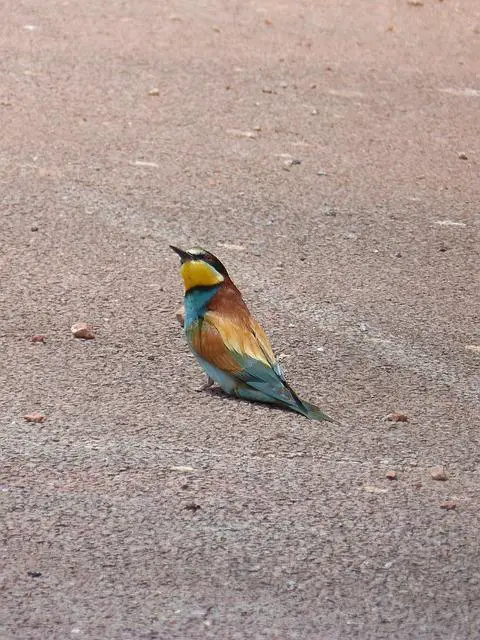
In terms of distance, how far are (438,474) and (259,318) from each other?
5.03ft

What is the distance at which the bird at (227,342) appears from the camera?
4.92 meters

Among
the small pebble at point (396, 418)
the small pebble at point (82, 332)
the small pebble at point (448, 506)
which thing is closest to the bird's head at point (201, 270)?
the small pebble at point (82, 332)

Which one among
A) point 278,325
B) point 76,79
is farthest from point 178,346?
point 76,79

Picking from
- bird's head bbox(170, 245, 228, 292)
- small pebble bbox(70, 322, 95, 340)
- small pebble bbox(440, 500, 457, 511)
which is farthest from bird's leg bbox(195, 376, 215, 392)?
small pebble bbox(440, 500, 457, 511)

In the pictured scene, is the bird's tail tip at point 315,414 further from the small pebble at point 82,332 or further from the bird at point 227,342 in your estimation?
the small pebble at point 82,332

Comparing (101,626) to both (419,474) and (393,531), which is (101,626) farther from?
(419,474)

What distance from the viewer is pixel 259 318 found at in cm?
592

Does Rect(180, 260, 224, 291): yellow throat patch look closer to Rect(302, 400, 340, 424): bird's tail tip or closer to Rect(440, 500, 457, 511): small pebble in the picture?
Rect(302, 400, 340, 424): bird's tail tip

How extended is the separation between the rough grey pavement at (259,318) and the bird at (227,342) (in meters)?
0.08

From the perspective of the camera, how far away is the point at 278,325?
5844 millimetres

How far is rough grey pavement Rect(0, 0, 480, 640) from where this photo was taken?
12.6 feet

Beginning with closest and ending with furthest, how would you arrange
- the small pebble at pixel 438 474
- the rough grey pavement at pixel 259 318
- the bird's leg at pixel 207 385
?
the rough grey pavement at pixel 259 318 < the small pebble at pixel 438 474 < the bird's leg at pixel 207 385

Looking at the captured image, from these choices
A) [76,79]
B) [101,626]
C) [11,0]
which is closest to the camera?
[101,626]

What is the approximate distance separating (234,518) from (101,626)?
0.72m
